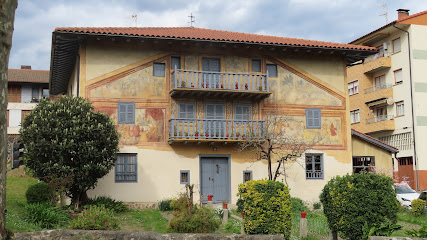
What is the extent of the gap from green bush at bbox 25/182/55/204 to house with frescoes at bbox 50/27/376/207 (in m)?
4.02

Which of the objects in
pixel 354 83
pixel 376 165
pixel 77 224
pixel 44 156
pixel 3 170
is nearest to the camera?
pixel 3 170

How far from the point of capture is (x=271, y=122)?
25266 mm

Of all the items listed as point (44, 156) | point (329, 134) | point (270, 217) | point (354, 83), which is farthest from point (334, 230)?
point (354, 83)

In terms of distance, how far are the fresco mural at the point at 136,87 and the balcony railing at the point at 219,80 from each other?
851mm

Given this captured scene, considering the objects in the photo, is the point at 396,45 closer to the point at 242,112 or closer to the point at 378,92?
the point at 378,92

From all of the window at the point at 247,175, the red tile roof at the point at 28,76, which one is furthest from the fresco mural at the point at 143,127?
the red tile roof at the point at 28,76

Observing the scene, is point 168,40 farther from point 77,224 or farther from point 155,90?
point 77,224

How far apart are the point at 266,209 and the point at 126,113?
1150 cm

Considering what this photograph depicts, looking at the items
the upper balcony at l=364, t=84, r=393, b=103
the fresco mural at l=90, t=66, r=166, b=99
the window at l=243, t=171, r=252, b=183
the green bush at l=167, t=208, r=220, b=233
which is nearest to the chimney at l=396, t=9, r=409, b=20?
the upper balcony at l=364, t=84, r=393, b=103

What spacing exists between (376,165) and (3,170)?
2503cm

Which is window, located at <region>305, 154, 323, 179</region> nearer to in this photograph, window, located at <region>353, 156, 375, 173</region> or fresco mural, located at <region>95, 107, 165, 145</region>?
window, located at <region>353, 156, 375, 173</region>

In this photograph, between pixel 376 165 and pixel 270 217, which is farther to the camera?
pixel 376 165

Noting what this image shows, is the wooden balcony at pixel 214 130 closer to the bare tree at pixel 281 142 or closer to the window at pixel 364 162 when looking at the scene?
the bare tree at pixel 281 142

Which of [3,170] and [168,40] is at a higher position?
→ [168,40]
